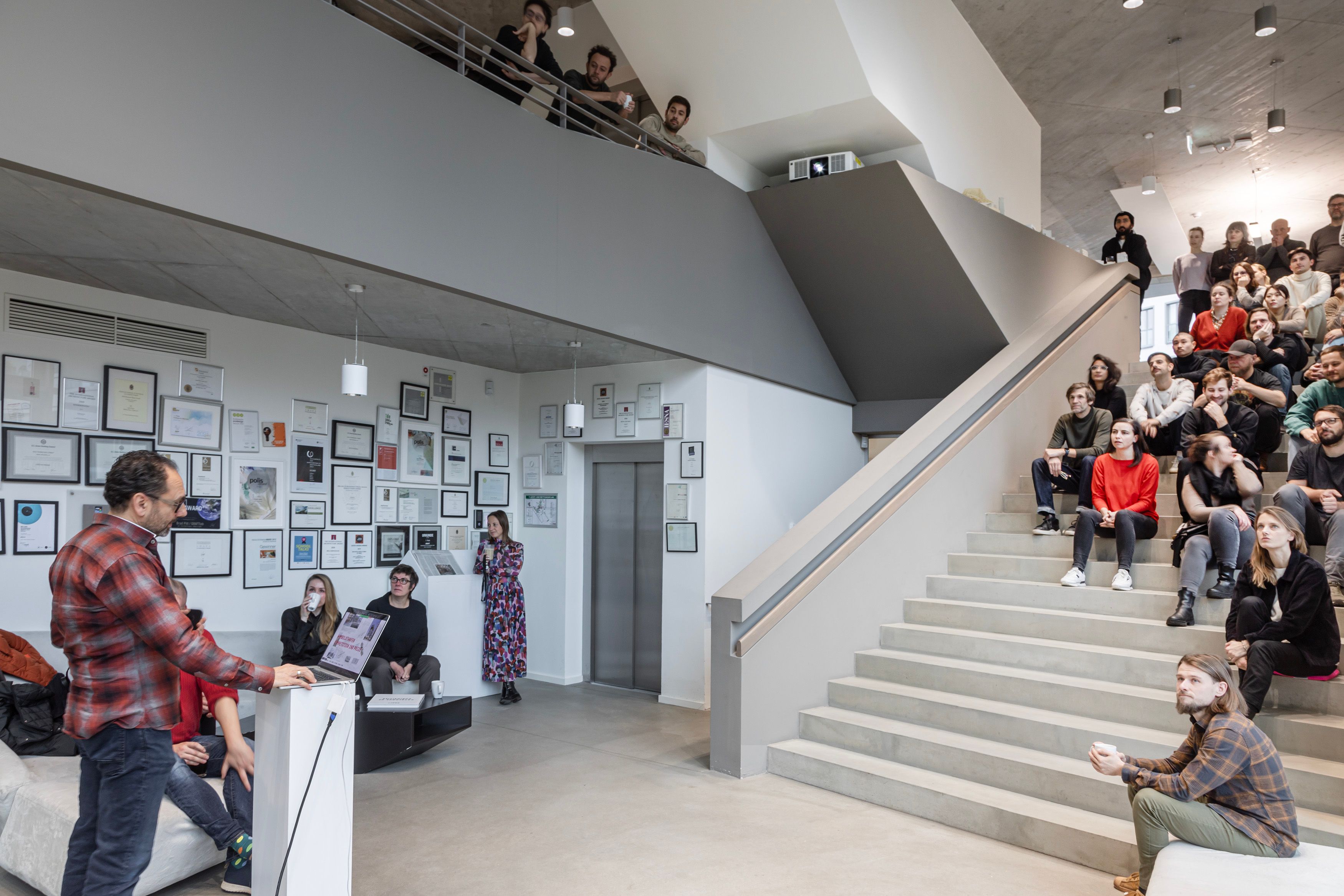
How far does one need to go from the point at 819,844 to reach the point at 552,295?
3.63 m

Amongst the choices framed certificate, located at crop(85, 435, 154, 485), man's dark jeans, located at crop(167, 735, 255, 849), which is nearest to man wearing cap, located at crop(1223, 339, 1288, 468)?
man's dark jeans, located at crop(167, 735, 255, 849)

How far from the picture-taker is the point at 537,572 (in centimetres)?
795

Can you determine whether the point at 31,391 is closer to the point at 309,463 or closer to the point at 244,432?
the point at 244,432

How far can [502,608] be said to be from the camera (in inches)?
281

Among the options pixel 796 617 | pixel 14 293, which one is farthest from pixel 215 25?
pixel 796 617

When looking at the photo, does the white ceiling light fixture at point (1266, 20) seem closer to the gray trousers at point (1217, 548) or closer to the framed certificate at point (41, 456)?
the gray trousers at point (1217, 548)

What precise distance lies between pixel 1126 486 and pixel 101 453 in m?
6.55

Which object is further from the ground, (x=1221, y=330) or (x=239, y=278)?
(x=1221, y=330)

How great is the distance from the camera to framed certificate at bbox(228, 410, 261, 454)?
18.8ft

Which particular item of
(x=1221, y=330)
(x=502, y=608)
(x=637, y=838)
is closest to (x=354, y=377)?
(x=502, y=608)

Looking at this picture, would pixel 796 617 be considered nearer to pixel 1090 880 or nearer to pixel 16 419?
pixel 1090 880

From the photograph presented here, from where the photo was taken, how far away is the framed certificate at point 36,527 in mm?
4715

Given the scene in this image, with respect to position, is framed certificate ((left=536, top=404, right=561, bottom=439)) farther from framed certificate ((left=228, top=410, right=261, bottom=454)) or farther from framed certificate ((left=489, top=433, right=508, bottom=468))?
framed certificate ((left=228, top=410, right=261, bottom=454))

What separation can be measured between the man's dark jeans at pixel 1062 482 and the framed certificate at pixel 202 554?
5695 millimetres
